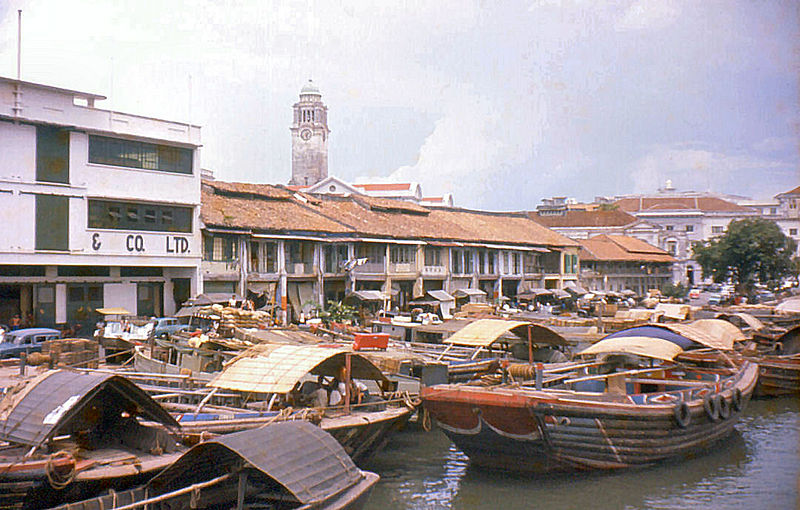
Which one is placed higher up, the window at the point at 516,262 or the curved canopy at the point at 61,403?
the window at the point at 516,262

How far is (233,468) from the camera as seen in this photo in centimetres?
889

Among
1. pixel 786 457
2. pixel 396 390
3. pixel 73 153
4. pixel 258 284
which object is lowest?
pixel 786 457

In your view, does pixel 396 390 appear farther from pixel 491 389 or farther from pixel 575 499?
pixel 575 499

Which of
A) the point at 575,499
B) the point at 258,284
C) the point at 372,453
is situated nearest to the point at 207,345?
the point at 372,453

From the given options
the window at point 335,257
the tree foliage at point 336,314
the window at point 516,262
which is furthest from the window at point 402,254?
the window at point 516,262

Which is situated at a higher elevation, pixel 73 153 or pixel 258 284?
pixel 73 153

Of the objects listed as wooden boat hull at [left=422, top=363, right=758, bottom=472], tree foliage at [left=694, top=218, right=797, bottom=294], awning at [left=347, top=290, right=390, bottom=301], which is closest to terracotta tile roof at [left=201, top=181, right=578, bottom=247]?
awning at [left=347, top=290, right=390, bottom=301]

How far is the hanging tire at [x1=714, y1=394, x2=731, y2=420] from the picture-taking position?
14.7 metres

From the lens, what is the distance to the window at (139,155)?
2656 cm

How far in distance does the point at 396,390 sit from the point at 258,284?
57.1 feet

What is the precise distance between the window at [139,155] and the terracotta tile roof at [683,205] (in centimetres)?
5499

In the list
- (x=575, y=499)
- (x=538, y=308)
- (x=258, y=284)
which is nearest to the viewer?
(x=575, y=499)

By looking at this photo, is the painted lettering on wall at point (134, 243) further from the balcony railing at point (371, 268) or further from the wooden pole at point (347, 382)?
the wooden pole at point (347, 382)

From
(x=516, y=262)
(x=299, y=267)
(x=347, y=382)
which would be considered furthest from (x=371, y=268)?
(x=347, y=382)
